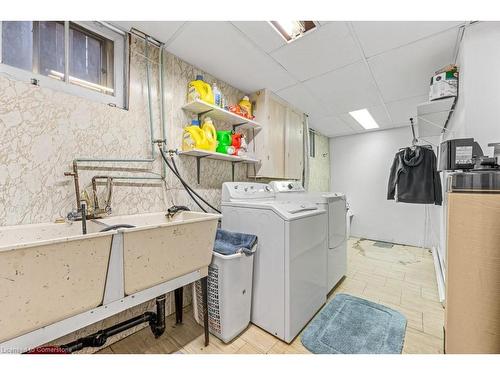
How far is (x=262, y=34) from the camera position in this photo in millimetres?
1617

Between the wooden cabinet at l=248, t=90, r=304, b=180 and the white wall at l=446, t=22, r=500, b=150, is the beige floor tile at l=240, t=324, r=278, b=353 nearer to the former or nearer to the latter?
the wooden cabinet at l=248, t=90, r=304, b=180

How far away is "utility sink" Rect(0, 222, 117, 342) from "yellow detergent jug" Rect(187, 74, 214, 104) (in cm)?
143

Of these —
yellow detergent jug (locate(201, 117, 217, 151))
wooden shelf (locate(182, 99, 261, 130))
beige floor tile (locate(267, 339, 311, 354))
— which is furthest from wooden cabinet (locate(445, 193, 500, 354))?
wooden shelf (locate(182, 99, 261, 130))

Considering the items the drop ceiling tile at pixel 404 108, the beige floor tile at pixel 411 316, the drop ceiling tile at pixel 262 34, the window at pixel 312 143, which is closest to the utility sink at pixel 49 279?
the drop ceiling tile at pixel 262 34

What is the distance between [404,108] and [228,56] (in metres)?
2.72

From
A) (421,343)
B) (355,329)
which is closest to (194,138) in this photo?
(355,329)

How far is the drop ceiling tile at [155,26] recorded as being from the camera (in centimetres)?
152

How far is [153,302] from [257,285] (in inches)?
33.9

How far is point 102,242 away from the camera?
0.92m

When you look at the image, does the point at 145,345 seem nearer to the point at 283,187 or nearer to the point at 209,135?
the point at 209,135

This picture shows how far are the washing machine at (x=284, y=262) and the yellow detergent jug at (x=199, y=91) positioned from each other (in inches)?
40.2

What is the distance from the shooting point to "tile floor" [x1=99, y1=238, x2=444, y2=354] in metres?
1.46
